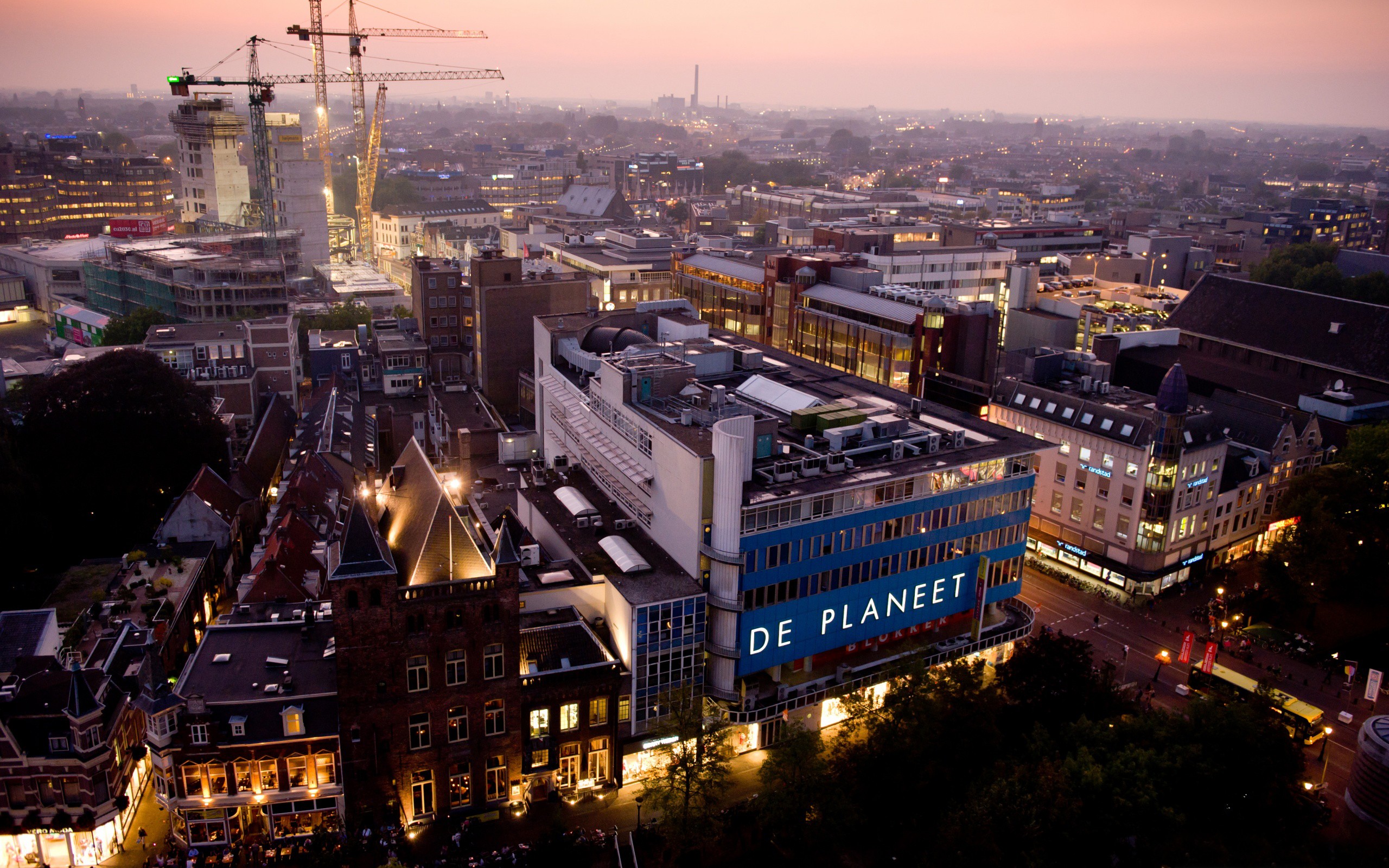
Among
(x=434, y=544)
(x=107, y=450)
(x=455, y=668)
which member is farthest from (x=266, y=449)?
(x=434, y=544)

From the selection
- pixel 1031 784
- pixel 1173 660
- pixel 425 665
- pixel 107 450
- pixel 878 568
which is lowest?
pixel 1173 660

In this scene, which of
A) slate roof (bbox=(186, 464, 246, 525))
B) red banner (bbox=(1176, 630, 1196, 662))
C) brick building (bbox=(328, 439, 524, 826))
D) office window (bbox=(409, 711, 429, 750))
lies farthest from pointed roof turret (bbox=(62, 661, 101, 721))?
red banner (bbox=(1176, 630, 1196, 662))

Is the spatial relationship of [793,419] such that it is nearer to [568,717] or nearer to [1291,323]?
[568,717]

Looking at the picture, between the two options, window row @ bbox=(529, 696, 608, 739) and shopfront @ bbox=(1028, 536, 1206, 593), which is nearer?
window row @ bbox=(529, 696, 608, 739)

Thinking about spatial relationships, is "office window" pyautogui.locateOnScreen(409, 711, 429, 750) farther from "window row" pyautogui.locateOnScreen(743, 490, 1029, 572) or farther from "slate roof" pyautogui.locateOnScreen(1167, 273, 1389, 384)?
"slate roof" pyautogui.locateOnScreen(1167, 273, 1389, 384)

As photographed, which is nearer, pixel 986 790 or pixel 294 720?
pixel 986 790

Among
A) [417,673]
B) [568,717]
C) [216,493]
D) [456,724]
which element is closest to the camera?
[417,673]
